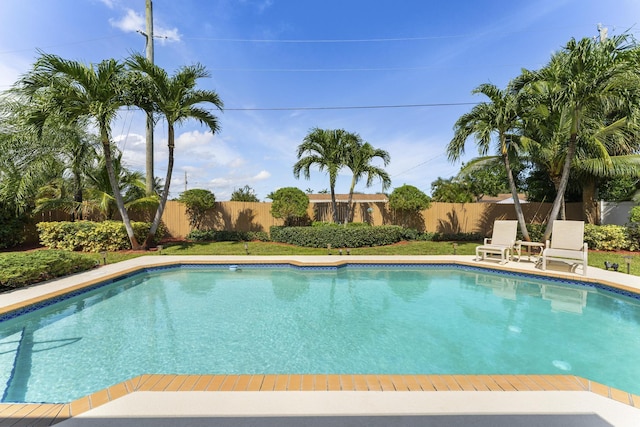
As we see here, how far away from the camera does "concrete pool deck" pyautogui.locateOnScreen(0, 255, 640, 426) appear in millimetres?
2182

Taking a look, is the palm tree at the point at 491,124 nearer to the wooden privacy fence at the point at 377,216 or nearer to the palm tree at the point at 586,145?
the palm tree at the point at 586,145

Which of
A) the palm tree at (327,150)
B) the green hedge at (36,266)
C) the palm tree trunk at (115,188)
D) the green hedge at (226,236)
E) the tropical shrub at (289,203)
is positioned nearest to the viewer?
the green hedge at (36,266)

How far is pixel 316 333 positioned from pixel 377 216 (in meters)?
11.1

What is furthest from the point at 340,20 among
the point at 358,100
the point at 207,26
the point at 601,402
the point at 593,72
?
the point at 601,402

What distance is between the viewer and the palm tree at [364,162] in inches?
523

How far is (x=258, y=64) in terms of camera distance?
52.4ft

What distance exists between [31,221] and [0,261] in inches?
316

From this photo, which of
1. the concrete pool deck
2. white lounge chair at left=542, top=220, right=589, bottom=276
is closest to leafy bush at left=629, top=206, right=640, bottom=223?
white lounge chair at left=542, top=220, right=589, bottom=276

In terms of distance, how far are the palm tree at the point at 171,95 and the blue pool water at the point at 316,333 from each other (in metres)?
6.01

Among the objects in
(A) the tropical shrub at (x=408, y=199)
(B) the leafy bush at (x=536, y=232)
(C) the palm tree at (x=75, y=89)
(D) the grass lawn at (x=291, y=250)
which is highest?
(C) the palm tree at (x=75, y=89)

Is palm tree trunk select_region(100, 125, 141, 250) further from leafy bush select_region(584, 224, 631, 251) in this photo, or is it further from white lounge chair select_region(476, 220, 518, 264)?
leafy bush select_region(584, 224, 631, 251)

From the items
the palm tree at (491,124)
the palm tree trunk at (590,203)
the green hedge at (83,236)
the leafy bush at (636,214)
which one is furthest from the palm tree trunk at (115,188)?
the palm tree trunk at (590,203)

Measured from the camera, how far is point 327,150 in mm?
13266

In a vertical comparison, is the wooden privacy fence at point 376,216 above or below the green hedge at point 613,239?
above
